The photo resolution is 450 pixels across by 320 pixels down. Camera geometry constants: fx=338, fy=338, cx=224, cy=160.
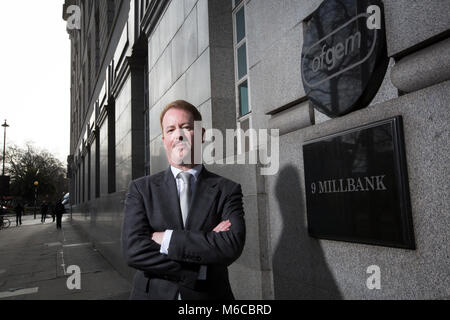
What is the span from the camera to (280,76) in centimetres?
356

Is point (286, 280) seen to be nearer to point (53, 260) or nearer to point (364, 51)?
point (364, 51)

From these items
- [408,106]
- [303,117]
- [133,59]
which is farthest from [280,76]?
[133,59]

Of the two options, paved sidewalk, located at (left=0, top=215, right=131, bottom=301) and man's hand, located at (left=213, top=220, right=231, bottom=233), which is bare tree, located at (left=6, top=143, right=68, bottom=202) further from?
man's hand, located at (left=213, top=220, right=231, bottom=233)

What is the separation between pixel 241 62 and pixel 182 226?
3.64 m

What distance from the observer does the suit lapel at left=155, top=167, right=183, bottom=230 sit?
79.4 inches

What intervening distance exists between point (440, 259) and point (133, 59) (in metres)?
9.88

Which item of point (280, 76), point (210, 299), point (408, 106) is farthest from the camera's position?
point (280, 76)

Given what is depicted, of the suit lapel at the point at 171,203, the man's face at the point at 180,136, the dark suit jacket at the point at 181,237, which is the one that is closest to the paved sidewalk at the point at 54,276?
the dark suit jacket at the point at 181,237

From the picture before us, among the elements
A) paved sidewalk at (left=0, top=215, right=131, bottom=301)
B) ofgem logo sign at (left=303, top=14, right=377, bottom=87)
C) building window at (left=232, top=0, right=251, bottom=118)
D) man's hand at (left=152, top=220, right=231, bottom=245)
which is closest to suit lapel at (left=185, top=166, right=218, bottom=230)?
man's hand at (left=152, top=220, right=231, bottom=245)

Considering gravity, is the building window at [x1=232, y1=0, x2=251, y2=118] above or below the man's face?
above

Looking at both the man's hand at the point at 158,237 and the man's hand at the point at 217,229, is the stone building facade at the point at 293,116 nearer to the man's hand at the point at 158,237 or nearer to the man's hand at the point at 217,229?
the man's hand at the point at 217,229

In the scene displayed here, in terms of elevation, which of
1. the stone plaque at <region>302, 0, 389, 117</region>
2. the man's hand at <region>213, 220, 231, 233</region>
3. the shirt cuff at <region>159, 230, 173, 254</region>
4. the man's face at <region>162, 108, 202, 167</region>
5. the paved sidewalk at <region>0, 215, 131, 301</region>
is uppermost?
the stone plaque at <region>302, 0, 389, 117</region>

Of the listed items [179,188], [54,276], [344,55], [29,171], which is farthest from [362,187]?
[29,171]

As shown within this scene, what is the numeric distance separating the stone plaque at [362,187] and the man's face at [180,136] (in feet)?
3.92
